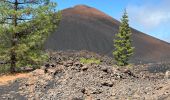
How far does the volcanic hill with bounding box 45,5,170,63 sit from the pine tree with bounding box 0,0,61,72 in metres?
91.9

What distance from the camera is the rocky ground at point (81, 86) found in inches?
1136

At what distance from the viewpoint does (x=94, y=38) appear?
6250 inches

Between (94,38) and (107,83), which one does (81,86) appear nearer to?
(107,83)

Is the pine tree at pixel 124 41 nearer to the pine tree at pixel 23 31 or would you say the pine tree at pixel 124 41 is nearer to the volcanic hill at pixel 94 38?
the pine tree at pixel 23 31

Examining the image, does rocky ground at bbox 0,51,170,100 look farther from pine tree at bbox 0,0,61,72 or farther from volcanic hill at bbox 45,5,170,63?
volcanic hill at bbox 45,5,170,63

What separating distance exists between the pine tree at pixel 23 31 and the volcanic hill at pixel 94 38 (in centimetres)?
9189

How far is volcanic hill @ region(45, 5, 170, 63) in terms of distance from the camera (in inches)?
5723

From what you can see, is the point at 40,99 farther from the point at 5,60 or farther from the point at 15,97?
the point at 5,60

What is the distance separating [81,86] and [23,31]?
32.2ft

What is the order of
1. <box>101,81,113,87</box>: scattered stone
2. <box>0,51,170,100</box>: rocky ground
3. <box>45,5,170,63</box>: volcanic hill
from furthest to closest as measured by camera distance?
<box>45,5,170,63</box>: volcanic hill, <box>101,81,113,87</box>: scattered stone, <box>0,51,170,100</box>: rocky ground

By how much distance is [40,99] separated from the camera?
29984 mm

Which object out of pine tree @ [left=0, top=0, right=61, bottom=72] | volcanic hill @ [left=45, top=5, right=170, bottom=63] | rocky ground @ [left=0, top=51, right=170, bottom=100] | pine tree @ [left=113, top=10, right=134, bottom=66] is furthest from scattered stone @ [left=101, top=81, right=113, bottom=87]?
volcanic hill @ [left=45, top=5, right=170, bottom=63]

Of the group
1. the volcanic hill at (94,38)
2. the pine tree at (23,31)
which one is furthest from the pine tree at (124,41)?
the volcanic hill at (94,38)

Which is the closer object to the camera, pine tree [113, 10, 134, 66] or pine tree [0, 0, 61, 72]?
pine tree [0, 0, 61, 72]
